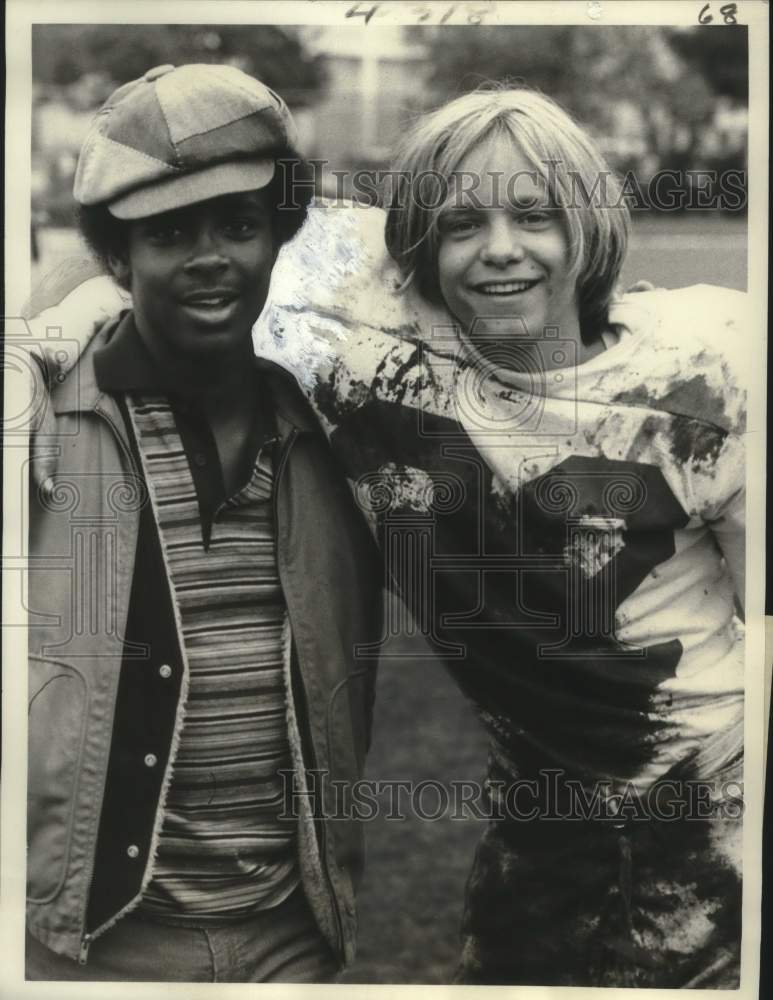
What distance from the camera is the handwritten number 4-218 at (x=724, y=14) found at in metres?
2.54

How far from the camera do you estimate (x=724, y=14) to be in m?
2.54

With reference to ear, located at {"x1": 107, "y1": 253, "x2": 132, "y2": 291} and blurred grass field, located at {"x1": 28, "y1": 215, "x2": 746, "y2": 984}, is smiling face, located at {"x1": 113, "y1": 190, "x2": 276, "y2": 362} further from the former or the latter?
blurred grass field, located at {"x1": 28, "y1": 215, "x2": 746, "y2": 984}

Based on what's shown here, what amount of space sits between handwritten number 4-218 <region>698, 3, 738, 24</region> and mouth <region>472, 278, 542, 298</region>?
1.99 ft

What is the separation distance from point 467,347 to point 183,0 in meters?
0.87

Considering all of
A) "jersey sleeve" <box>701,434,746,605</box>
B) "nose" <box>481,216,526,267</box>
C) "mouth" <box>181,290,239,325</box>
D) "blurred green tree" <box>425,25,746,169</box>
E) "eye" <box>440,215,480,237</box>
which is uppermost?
"blurred green tree" <box>425,25,746,169</box>

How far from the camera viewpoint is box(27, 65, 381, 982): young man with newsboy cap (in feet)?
8.22

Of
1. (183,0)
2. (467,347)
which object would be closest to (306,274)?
(467,347)

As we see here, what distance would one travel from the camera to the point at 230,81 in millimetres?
2492

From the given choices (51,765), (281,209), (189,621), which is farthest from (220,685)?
(281,209)

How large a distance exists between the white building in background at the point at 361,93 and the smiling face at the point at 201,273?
0.58ft

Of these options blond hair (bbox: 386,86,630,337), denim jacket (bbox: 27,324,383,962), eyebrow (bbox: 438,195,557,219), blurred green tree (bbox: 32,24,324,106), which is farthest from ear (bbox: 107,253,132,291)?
eyebrow (bbox: 438,195,557,219)

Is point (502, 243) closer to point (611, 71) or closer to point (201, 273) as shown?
point (611, 71)

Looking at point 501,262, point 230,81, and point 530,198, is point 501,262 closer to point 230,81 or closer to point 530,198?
point 530,198

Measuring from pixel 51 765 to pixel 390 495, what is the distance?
0.85 meters
